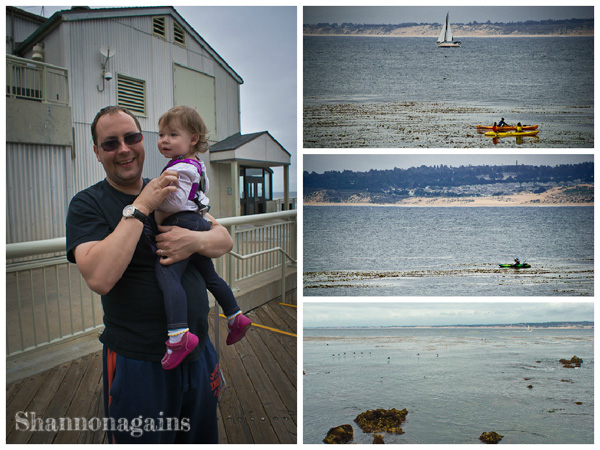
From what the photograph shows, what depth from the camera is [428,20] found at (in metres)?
1.98

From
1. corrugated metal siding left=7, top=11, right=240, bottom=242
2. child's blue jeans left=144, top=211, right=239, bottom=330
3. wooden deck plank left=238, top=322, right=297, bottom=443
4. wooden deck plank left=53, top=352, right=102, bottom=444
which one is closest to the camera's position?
child's blue jeans left=144, top=211, right=239, bottom=330

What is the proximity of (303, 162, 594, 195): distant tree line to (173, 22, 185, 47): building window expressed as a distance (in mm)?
874

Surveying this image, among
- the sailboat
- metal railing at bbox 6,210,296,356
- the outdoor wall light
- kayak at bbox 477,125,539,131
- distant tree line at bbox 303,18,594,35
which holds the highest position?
distant tree line at bbox 303,18,594,35

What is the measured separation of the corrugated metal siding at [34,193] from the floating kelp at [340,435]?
1537 millimetres

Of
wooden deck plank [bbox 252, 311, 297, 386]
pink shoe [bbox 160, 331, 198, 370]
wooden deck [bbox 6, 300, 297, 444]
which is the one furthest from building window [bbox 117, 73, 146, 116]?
wooden deck plank [bbox 252, 311, 297, 386]

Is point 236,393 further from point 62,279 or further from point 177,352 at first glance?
point 62,279

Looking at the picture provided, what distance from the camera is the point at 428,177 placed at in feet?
6.55

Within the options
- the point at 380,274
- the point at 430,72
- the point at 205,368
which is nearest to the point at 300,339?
the point at 380,274

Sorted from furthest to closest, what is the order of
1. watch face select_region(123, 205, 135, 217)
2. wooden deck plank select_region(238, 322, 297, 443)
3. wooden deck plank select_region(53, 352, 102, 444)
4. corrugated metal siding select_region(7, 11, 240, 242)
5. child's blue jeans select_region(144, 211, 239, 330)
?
wooden deck plank select_region(238, 322, 297, 443), wooden deck plank select_region(53, 352, 102, 444), corrugated metal siding select_region(7, 11, 240, 242), child's blue jeans select_region(144, 211, 239, 330), watch face select_region(123, 205, 135, 217)

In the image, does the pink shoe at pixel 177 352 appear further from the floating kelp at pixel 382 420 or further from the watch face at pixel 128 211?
the floating kelp at pixel 382 420

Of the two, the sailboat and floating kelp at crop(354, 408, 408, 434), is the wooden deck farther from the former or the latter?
the sailboat

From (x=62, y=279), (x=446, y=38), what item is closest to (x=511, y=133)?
(x=446, y=38)

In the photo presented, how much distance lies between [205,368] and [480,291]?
132 centimetres

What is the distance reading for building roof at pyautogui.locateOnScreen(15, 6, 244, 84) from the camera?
1798 mm
